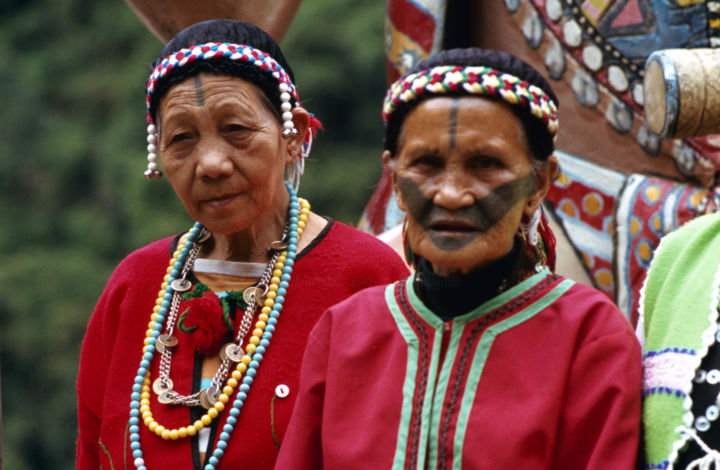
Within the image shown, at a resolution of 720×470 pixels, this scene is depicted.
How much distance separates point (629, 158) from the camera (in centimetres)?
340

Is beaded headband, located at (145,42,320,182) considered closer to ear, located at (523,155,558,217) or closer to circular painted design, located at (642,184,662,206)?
ear, located at (523,155,558,217)

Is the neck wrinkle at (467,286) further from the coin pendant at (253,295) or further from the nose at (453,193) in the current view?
the coin pendant at (253,295)

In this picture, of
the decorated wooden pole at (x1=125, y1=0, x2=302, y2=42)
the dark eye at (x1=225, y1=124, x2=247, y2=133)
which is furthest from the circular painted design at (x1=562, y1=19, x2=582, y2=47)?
the dark eye at (x1=225, y1=124, x2=247, y2=133)

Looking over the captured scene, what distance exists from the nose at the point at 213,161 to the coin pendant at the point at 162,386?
0.46 meters

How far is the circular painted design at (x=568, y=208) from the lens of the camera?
3484 mm

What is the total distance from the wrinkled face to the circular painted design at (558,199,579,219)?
1.18 metres

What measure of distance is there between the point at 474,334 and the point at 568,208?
1497 millimetres

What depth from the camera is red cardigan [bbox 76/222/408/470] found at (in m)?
2.55

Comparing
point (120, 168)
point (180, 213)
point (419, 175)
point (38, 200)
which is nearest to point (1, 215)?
point (38, 200)

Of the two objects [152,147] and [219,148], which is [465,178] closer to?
[219,148]

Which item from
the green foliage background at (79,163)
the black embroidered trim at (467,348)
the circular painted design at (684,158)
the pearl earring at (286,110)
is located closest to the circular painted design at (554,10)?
the circular painted design at (684,158)

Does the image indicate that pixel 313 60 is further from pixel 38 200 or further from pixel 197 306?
pixel 197 306

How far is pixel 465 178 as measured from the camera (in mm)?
2043

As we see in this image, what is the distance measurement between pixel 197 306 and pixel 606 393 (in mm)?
1014
